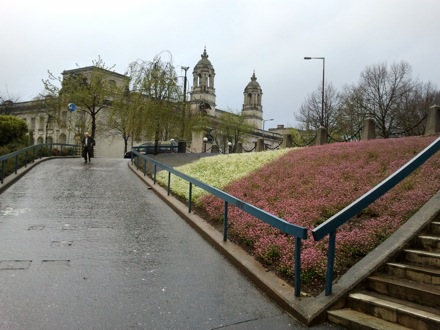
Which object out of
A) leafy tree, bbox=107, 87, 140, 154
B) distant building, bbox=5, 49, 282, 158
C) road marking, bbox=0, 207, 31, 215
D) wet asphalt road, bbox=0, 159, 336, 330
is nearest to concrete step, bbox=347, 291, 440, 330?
wet asphalt road, bbox=0, 159, 336, 330

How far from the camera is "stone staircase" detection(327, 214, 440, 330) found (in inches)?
162

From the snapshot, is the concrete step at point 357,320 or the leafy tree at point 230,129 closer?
the concrete step at point 357,320

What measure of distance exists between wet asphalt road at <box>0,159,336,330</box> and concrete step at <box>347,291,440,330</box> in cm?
76

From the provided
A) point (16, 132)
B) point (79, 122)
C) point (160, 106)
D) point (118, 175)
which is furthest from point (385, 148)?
point (79, 122)

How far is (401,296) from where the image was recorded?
15.1 feet

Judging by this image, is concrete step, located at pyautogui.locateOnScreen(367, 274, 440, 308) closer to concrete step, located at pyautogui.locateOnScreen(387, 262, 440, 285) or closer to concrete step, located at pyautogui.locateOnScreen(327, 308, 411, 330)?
concrete step, located at pyautogui.locateOnScreen(387, 262, 440, 285)

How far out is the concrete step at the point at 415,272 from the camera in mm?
4729

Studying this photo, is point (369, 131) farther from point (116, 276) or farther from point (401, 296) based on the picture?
point (116, 276)

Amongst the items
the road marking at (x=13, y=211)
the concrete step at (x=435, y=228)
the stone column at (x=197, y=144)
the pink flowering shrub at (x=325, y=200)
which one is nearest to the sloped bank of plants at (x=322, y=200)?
the pink flowering shrub at (x=325, y=200)

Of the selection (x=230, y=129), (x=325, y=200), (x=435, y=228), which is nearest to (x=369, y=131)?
(x=325, y=200)

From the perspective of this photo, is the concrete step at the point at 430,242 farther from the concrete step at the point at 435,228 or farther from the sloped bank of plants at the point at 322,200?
the sloped bank of plants at the point at 322,200

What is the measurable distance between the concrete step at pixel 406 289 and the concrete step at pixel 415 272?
0.27ft

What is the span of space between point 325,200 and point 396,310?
3.91 metres

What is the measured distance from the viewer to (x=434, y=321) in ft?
12.7
